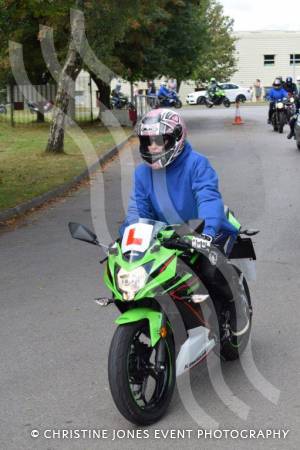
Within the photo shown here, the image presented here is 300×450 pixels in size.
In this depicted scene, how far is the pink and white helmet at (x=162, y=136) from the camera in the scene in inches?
195

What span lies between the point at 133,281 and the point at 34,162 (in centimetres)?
1624

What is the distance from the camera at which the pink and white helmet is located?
495 cm

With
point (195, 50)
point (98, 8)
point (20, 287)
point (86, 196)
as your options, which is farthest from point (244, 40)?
point (20, 287)

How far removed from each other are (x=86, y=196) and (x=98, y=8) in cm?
948

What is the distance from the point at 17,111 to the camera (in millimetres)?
37750

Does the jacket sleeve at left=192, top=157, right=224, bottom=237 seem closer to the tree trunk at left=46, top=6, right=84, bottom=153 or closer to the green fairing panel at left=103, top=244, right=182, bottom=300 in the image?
the green fairing panel at left=103, top=244, right=182, bottom=300

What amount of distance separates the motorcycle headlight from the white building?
8848 cm

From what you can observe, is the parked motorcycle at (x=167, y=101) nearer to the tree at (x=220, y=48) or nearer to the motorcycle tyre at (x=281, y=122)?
the motorcycle tyre at (x=281, y=122)

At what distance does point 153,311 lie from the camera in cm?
456

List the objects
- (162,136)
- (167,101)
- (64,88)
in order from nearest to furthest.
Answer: (162,136) → (64,88) → (167,101)

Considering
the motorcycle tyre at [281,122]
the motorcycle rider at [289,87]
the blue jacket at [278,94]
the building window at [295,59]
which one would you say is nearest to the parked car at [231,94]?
the building window at [295,59]

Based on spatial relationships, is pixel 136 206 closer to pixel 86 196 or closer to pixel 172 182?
pixel 172 182

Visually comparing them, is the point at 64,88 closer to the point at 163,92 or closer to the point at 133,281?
the point at 133,281

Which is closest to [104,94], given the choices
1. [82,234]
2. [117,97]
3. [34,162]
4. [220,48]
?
[117,97]
